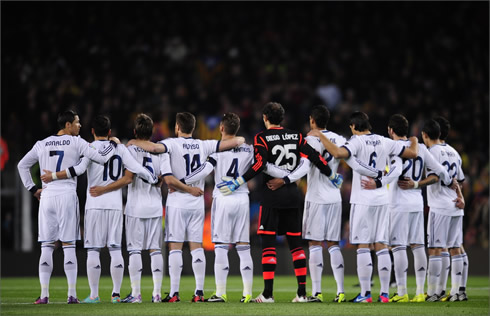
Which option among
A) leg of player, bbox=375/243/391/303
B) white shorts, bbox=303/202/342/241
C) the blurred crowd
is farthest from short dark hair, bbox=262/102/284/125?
the blurred crowd

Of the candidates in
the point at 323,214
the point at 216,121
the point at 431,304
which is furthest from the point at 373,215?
the point at 216,121

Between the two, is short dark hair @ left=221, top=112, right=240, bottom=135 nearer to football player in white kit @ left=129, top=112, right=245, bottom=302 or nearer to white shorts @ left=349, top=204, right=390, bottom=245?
football player in white kit @ left=129, top=112, right=245, bottom=302

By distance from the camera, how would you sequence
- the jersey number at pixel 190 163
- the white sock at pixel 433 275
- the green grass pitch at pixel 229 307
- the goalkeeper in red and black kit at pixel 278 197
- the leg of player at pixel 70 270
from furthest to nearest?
the white sock at pixel 433 275
the jersey number at pixel 190 163
the leg of player at pixel 70 270
the goalkeeper in red and black kit at pixel 278 197
the green grass pitch at pixel 229 307

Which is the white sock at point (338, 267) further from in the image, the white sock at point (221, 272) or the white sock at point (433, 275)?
the white sock at point (433, 275)

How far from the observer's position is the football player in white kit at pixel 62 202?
1008 cm

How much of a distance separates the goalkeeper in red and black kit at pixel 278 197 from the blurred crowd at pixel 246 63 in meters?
9.80

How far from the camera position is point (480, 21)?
25.2m

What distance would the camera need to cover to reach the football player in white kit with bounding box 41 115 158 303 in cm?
1012

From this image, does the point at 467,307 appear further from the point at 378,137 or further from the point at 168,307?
the point at 168,307

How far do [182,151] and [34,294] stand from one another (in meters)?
3.89

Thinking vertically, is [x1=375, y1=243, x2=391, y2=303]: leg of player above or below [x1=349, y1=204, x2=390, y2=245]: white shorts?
below

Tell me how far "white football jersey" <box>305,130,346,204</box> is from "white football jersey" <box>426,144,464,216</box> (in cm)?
173

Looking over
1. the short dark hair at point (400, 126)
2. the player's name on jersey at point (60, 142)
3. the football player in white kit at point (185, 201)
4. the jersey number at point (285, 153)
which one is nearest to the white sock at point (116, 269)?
the football player in white kit at point (185, 201)

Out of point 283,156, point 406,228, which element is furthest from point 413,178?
point 283,156
